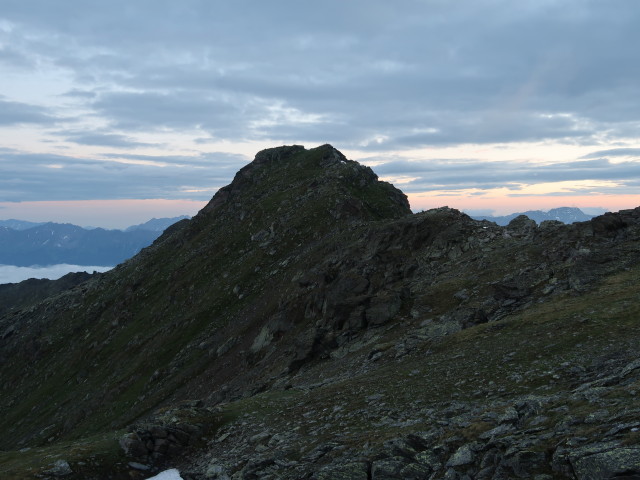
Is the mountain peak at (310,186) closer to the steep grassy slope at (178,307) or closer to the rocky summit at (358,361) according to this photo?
the steep grassy slope at (178,307)

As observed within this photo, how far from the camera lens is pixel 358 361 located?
126 ft

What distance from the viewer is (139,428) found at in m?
29.8

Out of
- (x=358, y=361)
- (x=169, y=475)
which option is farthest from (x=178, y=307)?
(x=169, y=475)

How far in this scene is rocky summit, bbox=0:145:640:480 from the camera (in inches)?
709

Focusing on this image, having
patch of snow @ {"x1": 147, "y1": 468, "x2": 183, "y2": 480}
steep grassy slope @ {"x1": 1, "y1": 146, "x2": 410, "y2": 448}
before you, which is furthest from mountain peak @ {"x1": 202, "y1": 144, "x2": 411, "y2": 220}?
patch of snow @ {"x1": 147, "y1": 468, "x2": 183, "y2": 480}

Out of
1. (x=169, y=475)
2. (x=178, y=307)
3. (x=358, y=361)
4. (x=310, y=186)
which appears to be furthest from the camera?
(x=310, y=186)

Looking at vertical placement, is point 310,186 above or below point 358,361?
above

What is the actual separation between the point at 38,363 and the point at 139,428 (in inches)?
3828

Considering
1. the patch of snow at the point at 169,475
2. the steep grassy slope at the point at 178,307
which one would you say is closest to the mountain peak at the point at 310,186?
the steep grassy slope at the point at 178,307

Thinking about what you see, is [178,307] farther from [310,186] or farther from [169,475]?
[169,475]

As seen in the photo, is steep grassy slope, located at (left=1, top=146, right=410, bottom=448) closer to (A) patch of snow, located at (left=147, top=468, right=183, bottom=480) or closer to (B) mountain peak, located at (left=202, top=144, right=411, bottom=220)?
(B) mountain peak, located at (left=202, top=144, right=411, bottom=220)

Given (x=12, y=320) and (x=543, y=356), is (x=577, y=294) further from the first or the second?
(x=12, y=320)

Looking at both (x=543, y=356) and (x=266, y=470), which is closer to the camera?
(x=266, y=470)

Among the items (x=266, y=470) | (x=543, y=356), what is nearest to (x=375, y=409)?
(x=266, y=470)
